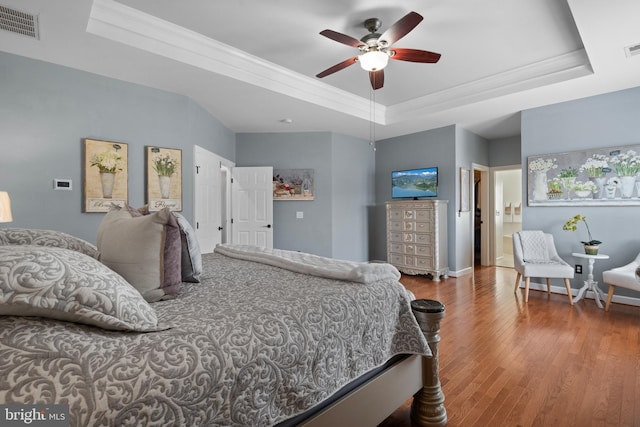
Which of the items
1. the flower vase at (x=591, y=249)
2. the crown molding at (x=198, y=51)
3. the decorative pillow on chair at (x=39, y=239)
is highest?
the crown molding at (x=198, y=51)

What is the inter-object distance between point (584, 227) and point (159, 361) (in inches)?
197

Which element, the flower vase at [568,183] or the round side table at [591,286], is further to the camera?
the flower vase at [568,183]

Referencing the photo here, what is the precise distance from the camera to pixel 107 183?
3.16m

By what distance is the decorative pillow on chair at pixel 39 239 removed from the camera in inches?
47.4

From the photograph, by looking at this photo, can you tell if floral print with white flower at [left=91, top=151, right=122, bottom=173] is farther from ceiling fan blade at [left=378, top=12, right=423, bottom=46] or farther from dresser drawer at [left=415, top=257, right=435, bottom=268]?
dresser drawer at [left=415, top=257, right=435, bottom=268]

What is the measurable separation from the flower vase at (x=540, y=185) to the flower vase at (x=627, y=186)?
762 millimetres

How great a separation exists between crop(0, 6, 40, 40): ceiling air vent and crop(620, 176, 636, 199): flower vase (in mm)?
6032

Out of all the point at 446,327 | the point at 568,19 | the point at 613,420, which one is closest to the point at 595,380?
the point at 613,420

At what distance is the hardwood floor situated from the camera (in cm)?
172

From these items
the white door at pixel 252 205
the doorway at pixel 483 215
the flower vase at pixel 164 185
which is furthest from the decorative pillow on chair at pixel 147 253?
the doorway at pixel 483 215

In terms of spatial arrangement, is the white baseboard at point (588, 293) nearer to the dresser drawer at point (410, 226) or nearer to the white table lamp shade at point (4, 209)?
the dresser drawer at point (410, 226)

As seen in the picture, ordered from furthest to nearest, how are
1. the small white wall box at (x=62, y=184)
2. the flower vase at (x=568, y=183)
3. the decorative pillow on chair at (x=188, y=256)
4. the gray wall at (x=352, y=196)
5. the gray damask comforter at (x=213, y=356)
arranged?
the gray wall at (x=352, y=196) → the flower vase at (x=568, y=183) → the small white wall box at (x=62, y=184) → the decorative pillow on chair at (x=188, y=256) → the gray damask comforter at (x=213, y=356)

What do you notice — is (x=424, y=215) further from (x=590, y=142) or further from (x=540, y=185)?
(x=590, y=142)

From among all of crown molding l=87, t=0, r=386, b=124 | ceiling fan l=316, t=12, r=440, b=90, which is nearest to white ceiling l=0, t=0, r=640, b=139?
crown molding l=87, t=0, r=386, b=124
